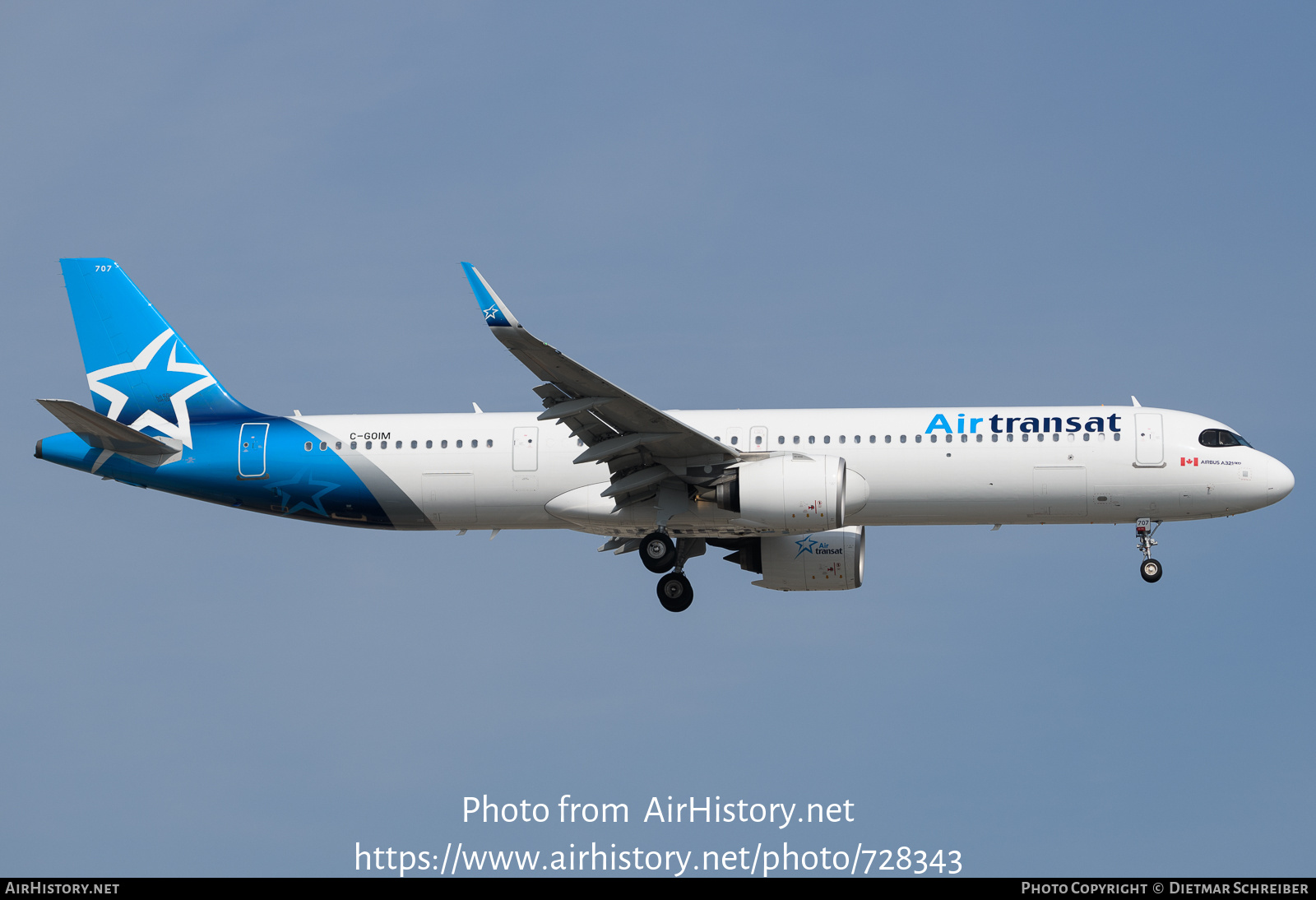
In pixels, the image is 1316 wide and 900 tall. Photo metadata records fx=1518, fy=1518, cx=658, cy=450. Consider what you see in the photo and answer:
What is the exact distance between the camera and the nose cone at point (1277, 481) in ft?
117

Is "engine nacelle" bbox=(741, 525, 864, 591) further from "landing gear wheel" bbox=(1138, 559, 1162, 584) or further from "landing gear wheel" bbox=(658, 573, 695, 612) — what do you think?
→ "landing gear wheel" bbox=(1138, 559, 1162, 584)

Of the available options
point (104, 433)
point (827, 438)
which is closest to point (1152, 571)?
point (827, 438)

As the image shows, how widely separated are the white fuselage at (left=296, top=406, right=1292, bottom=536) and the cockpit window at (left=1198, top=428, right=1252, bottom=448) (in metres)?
0.12

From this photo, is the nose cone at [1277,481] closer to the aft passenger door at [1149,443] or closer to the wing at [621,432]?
the aft passenger door at [1149,443]

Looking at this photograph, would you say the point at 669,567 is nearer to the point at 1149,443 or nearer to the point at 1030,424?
the point at 1030,424

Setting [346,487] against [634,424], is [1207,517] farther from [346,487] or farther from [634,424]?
[346,487]

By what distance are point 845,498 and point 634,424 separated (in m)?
5.24

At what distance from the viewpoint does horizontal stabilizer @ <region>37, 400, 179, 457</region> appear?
35.8 m

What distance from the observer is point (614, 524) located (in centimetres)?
3647

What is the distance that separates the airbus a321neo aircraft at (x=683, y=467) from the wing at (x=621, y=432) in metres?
0.05

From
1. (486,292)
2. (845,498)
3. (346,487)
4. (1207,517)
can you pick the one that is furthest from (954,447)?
(346,487)

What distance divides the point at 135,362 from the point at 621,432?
46.1ft

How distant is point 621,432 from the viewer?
34656mm

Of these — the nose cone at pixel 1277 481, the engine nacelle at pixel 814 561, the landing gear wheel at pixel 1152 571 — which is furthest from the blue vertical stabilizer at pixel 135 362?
the nose cone at pixel 1277 481
